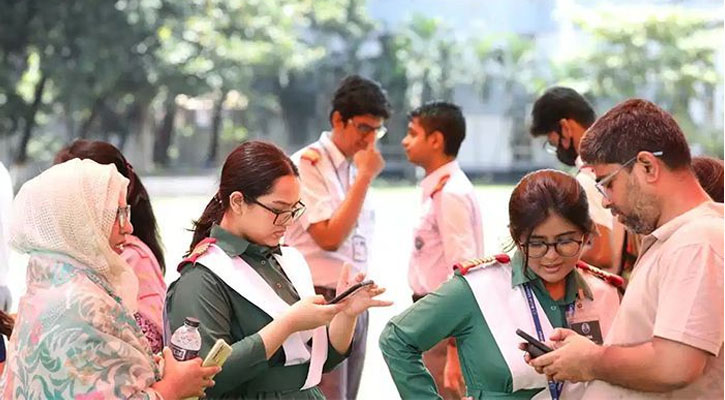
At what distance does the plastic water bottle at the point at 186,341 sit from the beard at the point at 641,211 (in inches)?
31.7

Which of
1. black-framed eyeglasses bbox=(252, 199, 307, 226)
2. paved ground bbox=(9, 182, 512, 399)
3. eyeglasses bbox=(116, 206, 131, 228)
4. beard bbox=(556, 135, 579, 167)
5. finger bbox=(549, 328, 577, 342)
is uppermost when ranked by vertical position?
eyeglasses bbox=(116, 206, 131, 228)

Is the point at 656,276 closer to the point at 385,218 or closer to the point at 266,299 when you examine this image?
the point at 266,299

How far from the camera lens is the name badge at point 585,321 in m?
2.23

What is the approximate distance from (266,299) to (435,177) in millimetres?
1542

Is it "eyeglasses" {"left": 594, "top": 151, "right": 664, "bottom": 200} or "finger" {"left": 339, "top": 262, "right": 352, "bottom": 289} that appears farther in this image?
"finger" {"left": 339, "top": 262, "right": 352, "bottom": 289}

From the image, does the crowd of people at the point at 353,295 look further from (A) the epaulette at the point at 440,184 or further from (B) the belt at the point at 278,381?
(A) the epaulette at the point at 440,184

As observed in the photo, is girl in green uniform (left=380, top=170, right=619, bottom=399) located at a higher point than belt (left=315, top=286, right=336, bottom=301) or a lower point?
higher

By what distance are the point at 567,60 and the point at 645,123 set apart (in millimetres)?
9276

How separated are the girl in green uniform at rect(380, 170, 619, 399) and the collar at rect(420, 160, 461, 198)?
1472 mm

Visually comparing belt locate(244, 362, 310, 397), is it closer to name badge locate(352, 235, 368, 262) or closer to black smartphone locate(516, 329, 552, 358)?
black smartphone locate(516, 329, 552, 358)

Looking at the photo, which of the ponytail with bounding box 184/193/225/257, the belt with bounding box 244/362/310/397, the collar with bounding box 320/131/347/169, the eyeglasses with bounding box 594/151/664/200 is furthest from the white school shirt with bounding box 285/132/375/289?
the eyeglasses with bounding box 594/151/664/200

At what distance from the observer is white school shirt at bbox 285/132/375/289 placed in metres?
3.61

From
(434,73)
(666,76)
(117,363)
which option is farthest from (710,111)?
(117,363)

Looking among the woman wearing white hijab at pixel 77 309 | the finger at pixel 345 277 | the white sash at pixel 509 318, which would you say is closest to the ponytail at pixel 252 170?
the finger at pixel 345 277
